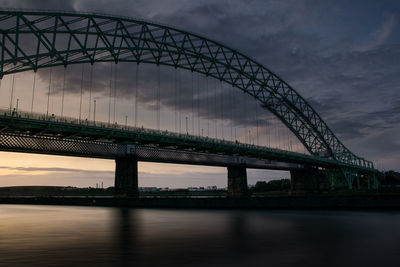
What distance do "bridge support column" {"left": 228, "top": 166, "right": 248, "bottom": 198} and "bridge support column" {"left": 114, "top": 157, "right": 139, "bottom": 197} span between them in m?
29.8

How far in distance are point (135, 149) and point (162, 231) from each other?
126 ft

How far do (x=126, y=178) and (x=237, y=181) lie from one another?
34258 mm

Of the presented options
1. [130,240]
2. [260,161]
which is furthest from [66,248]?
[260,161]

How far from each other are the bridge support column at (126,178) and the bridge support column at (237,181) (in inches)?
1173

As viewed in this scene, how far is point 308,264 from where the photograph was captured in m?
12.2

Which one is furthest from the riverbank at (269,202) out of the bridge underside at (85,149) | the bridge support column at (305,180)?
the bridge support column at (305,180)

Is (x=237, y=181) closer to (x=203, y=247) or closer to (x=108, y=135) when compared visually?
(x=108, y=135)

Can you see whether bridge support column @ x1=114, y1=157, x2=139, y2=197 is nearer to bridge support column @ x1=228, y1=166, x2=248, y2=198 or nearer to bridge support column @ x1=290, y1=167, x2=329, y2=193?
bridge support column @ x1=228, y1=166, x2=248, y2=198

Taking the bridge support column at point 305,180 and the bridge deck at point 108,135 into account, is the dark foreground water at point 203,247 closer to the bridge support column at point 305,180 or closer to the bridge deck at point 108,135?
the bridge deck at point 108,135

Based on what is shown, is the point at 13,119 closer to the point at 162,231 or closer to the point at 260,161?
the point at 162,231

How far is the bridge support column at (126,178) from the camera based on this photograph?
56.0 m

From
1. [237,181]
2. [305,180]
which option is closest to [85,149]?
[237,181]

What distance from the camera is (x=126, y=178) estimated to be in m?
56.4

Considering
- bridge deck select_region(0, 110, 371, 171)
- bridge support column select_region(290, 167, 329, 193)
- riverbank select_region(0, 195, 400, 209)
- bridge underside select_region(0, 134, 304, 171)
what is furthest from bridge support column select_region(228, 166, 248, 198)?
bridge support column select_region(290, 167, 329, 193)
